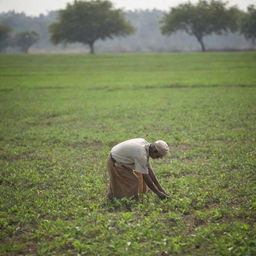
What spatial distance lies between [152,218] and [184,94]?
918 inches

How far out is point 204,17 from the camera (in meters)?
79.9

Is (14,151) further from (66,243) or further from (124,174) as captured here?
(66,243)

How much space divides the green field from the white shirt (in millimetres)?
898

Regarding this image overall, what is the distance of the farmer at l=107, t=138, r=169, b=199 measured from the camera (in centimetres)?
865

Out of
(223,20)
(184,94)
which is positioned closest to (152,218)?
(184,94)

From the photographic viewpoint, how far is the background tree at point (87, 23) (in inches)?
3145

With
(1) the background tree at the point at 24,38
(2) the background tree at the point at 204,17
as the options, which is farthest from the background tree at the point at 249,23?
(1) the background tree at the point at 24,38

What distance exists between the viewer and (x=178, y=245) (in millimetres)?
7082

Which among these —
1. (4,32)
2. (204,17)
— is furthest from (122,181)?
(4,32)

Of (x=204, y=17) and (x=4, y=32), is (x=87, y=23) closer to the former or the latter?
(x=204, y=17)

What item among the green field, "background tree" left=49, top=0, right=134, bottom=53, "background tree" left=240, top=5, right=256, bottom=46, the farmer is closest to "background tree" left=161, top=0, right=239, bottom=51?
"background tree" left=49, top=0, right=134, bottom=53

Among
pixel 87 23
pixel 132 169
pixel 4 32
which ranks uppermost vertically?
pixel 4 32

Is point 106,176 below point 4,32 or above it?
below

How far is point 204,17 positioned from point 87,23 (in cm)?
2386
